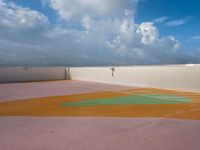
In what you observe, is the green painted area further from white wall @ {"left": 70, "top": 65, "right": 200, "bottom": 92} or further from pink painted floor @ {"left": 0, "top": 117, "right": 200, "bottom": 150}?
white wall @ {"left": 70, "top": 65, "right": 200, "bottom": 92}

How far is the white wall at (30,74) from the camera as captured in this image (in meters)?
16.0

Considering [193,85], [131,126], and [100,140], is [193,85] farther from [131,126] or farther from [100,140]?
[100,140]

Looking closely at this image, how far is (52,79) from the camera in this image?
18203 mm

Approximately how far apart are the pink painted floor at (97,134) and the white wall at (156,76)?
5.77m

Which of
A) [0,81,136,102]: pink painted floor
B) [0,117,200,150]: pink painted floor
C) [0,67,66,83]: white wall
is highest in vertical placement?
[0,67,66,83]: white wall

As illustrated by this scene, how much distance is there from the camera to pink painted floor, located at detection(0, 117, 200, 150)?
3.01m

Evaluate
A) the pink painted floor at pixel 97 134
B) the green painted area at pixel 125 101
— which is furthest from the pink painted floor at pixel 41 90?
the pink painted floor at pixel 97 134

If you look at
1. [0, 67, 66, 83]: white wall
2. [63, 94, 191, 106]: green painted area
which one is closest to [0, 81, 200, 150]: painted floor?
[63, 94, 191, 106]: green painted area

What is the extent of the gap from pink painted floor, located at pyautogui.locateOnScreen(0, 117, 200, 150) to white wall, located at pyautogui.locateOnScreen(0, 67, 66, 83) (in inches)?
503

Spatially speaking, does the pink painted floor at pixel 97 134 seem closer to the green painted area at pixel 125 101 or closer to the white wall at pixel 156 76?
the green painted area at pixel 125 101

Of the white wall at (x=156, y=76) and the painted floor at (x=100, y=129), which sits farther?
the white wall at (x=156, y=76)

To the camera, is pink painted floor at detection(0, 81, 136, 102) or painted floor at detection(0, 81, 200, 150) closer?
painted floor at detection(0, 81, 200, 150)

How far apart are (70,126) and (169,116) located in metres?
2.54

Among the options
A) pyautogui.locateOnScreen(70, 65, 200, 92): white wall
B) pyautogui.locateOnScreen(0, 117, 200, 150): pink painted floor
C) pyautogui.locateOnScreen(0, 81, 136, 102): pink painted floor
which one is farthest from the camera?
pyautogui.locateOnScreen(70, 65, 200, 92): white wall
